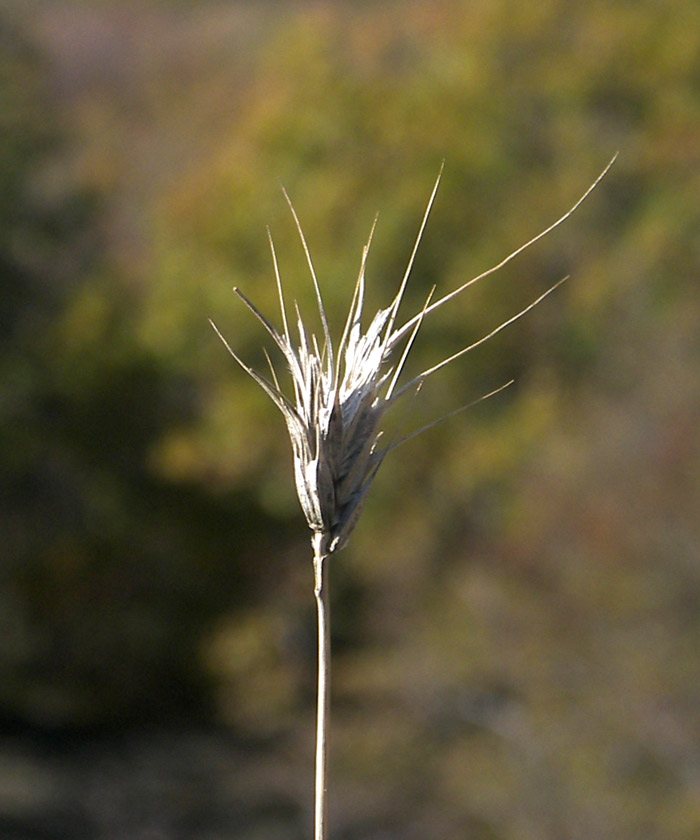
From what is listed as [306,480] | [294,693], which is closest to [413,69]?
[294,693]

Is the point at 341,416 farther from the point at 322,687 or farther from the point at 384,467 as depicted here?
the point at 384,467

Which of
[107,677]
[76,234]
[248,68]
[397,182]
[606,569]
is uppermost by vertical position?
[248,68]

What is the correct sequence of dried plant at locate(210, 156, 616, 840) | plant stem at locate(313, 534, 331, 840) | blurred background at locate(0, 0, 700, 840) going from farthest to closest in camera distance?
1. blurred background at locate(0, 0, 700, 840)
2. dried plant at locate(210, 156, 616, 840)
3. plant stem at locate(313, 534, 331, 840)

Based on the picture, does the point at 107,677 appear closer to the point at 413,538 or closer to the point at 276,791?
the point at 276,791

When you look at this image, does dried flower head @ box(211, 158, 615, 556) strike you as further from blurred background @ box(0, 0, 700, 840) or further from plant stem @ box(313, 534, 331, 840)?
blurred background @ box(0, 0, 700, 840)

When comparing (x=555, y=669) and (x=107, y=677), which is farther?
(x=107, y=677)

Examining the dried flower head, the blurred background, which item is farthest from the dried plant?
the blurred background

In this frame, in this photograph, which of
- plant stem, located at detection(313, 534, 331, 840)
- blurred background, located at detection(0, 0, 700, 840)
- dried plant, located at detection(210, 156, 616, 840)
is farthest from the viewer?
blurred background, located at detection(0, 0, 700, 840)

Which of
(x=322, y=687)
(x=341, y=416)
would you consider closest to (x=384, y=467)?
(x=341, y=416)

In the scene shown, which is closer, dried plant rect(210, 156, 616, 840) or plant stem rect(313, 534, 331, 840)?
plant stem rect(313, 534, 331, 840)
